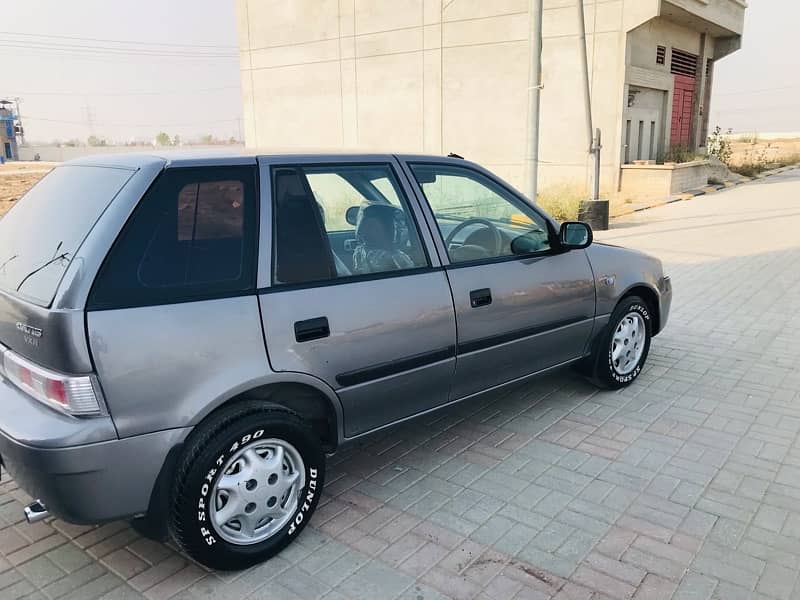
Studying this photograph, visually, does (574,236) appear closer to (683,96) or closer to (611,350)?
(611,350)

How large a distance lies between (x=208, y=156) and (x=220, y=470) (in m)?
1.44

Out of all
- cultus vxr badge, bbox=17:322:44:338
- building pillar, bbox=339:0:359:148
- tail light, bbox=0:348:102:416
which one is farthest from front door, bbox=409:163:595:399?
building pillar, bbox=339:0:359:148

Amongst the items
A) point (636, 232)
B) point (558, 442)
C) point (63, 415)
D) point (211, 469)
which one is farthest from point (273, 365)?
point (636, 232)

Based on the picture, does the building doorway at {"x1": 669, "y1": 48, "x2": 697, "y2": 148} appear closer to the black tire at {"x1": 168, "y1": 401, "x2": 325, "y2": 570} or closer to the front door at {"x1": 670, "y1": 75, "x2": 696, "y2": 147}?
the front door at {"x1": 670, "y1": 75, "x2": 696, "y2": 147}

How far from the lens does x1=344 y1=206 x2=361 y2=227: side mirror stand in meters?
3.66

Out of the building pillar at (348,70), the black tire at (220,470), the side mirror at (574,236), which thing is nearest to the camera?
the black tire at (220,470)

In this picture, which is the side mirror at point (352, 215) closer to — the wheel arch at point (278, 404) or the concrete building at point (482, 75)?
the wheel arch at point (278, 404)

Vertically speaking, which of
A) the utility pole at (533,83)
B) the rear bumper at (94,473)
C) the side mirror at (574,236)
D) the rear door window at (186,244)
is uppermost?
the utility pole at (533,83)

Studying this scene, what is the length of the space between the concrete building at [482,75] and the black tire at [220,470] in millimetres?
17942

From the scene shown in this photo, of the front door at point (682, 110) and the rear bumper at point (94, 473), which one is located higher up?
the front door at point (682, 110)

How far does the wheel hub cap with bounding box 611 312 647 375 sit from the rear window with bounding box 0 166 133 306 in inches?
140

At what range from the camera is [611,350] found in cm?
482

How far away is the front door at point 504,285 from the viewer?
3781 mm

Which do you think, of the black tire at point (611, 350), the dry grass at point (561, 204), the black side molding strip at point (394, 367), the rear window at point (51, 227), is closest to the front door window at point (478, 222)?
the black side molding strip at point (394, 367)
